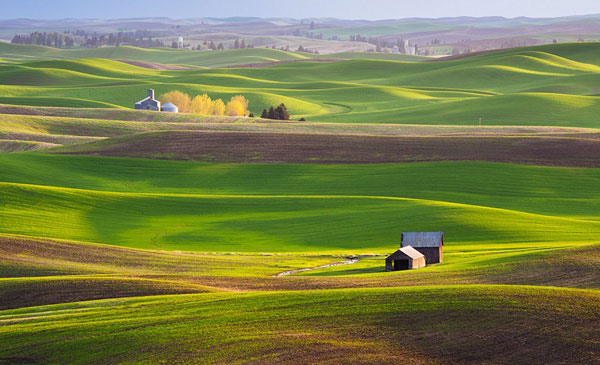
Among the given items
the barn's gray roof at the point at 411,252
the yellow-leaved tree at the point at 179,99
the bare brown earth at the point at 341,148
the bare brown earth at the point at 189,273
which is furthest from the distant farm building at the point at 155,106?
the barn's gray roof at the point at 411,252

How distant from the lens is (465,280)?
1193 inches

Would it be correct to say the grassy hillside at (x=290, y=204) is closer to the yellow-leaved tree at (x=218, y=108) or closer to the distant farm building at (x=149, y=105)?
the distant farm building at (x=149, y=105)

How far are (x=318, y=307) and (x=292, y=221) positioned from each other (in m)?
26.3

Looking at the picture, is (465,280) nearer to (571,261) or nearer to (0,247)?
(571,261)

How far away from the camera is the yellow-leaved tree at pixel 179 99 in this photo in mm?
131788

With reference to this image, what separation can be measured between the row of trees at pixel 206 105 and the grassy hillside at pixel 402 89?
220 inches

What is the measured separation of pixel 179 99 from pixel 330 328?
376 feet

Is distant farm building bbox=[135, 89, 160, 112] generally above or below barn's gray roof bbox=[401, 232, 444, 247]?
below

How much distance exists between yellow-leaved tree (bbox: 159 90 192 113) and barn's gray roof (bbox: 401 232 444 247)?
94.0 metres

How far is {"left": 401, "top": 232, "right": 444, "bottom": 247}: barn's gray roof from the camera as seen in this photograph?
129 ft

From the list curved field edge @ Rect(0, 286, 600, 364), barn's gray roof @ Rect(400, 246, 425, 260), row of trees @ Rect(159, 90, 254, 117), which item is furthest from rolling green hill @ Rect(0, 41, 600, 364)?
row of trees @ Rect(159, 90, 254, 117)

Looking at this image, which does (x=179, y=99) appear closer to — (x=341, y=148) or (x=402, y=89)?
(x=402, y=89)

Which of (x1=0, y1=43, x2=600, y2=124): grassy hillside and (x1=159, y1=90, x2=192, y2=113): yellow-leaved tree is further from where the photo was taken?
(x1=159, y1=90, x2=192, y2=113): yellow-leaved tree

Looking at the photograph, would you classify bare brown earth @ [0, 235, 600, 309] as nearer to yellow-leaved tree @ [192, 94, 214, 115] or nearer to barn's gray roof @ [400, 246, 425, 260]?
barn's gray roof @ [400, 246, 425, 260]
